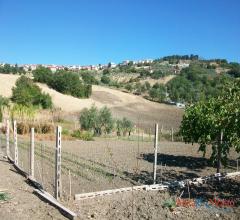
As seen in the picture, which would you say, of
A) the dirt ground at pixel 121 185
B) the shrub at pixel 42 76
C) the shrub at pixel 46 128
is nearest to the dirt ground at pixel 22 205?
the dirt ground at pixel 121 185

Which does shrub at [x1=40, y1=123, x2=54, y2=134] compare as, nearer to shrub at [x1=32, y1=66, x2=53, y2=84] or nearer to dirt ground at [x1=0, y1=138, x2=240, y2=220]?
dirt ground at [x1=0, y1=138, x2=240, y2=220]

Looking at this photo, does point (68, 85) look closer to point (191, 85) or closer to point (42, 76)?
point (42, 76)

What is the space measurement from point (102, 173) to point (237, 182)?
12.9 ft

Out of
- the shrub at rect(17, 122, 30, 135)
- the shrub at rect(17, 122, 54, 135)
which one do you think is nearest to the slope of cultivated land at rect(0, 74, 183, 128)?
the shrub at rect(17, 122, 54, 135)

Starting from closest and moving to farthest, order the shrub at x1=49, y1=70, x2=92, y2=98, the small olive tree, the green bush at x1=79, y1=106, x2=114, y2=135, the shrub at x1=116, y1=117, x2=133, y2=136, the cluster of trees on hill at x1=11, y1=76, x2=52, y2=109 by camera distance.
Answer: the small olive tree → the green bush at x1=79, y1=106, x2=114, y2=135 → the shrub at x1=116, y1=117, x2=133, y2=136 → the cluster of trees on hill at x1=11, y1=76, x2=52, y2=109 → the shrub at x1=49, y1=70, x2=92, y2=98

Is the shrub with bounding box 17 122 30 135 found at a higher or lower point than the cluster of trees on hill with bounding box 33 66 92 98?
lower

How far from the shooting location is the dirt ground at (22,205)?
8.85m

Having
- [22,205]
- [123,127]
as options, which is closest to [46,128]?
[123,127]

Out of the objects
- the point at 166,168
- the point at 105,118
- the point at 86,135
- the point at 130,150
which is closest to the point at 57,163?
the point at 166,168

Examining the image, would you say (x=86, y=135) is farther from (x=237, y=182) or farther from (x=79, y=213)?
(x=79, y=213)

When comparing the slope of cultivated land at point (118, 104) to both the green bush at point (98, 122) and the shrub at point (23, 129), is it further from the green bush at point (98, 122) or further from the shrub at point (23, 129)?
the shrub at point (23, 129)

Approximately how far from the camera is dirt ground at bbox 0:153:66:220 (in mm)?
8852

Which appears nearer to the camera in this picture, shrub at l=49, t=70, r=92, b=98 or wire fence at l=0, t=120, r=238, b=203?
wire fence at l=0, t=120, r=238, b=203

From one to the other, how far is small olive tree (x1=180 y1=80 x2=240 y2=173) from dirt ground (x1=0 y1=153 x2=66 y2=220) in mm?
4663
